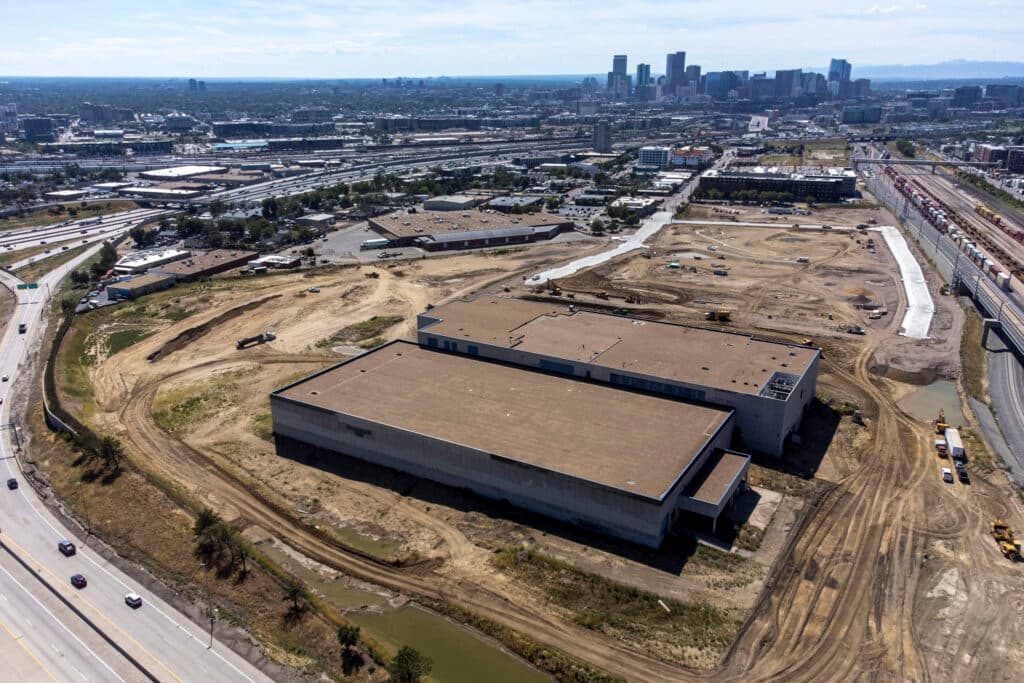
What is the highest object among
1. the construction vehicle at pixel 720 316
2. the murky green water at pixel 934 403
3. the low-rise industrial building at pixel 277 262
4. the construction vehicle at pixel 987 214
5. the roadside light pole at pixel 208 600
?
the construction vehicle at pixel 987 214

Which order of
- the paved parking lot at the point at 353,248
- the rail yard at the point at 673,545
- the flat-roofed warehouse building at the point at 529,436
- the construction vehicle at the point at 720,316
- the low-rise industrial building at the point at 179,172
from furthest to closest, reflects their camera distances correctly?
1. the low-rise industrial building at the point at 179,172
2. the paved parking lot at the point at 353,248
3. the construction vehicle at the point at 720,316
4. the flat-roofed warehouse building at the point at 529,436
5. the rail yard at the point at 673,545

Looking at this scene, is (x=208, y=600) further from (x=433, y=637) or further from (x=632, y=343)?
(x=632, y=343)

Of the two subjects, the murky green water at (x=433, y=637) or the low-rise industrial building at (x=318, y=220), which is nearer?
the murky green water at (x=433, y=637)

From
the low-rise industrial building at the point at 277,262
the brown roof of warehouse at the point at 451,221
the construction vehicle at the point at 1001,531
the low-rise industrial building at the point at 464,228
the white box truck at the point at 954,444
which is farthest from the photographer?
the brown roof of warehouse at the point at 451,221

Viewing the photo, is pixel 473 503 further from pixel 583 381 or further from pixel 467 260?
pixel 467 260

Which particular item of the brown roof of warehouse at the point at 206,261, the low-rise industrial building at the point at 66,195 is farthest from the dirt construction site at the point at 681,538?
the low-rise industrial building at the point at 66,195

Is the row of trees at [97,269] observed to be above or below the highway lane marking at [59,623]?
above

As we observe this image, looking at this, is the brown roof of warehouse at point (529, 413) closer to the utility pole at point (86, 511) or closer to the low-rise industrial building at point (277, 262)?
the utility pole at point (86, 511)

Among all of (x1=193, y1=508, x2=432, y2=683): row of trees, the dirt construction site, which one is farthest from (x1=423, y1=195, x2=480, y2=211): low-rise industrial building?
(x1=193, y1=508, x2=432, y2=683): row of trees
